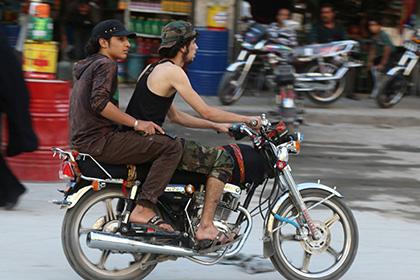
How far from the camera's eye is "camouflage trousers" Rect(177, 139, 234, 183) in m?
4.51

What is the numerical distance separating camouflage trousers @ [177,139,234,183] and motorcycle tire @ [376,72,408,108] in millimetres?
8719

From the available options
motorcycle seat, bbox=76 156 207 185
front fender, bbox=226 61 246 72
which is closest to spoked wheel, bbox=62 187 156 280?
motorcycle seat, bbox=76 156 207 185

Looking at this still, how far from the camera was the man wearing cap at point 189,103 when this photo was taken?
4.49 m

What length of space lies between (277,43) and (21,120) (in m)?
6.10

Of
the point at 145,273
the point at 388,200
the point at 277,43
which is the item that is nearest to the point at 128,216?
the point at 145,273

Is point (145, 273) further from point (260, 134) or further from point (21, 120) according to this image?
point (21, 120)

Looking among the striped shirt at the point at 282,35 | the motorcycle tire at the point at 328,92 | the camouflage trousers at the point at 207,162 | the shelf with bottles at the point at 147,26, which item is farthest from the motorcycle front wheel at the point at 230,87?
the camouflage trousers at the point at 207,162

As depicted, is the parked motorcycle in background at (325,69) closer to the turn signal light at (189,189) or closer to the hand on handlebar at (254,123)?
the hand on handlebar at (254,123)

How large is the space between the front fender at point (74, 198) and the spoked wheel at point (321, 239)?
125cm

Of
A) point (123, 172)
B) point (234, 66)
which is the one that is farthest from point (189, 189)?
point (234, 66)

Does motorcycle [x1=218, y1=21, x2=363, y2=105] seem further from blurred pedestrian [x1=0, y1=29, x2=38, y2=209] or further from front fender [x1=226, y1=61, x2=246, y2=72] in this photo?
blurred pedestrian [x1=0, y1=29, x2=38, y2=209]

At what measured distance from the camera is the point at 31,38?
10078 mm

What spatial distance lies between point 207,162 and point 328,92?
8460mm

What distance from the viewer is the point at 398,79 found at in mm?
12742
